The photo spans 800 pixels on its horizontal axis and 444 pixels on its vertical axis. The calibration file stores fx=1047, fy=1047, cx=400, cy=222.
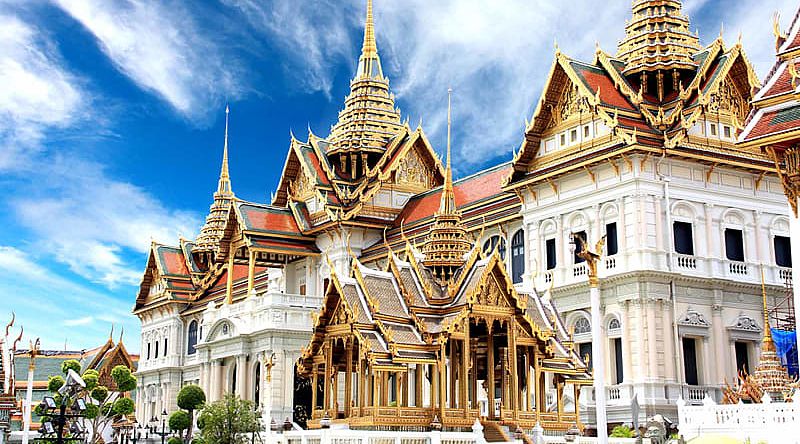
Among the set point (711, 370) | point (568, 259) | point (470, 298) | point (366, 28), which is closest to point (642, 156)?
point (568, 259)

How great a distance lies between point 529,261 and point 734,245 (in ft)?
20.1

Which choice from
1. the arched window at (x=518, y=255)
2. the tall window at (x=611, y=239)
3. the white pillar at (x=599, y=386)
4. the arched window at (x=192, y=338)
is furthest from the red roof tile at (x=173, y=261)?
the white pillar at (x=599, y=386)

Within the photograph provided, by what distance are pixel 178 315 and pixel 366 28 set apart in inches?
749

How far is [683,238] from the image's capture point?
29891 mm

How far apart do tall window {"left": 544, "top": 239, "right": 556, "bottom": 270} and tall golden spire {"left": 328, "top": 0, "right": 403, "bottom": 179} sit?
593 inches

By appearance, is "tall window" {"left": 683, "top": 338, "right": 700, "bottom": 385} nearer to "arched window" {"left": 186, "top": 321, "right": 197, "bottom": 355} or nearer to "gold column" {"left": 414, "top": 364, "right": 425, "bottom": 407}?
"gold column" {"left": 414, "top": 364, "right": 425, "bottom": 407}

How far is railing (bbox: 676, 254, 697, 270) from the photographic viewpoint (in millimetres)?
29359

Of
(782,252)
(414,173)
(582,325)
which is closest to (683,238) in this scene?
(782,252)

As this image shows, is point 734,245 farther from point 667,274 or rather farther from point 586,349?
point 586,349

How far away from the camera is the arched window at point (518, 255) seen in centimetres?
3369

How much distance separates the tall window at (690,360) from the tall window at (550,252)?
474cm

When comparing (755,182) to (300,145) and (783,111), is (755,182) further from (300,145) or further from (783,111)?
(300,145)

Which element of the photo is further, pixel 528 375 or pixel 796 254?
pixel 528 375

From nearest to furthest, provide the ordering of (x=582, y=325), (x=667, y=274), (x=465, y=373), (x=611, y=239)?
(x=465, y=373)
(x=667, y=274)
(x=611, y=239)
(x=582, y=325)
